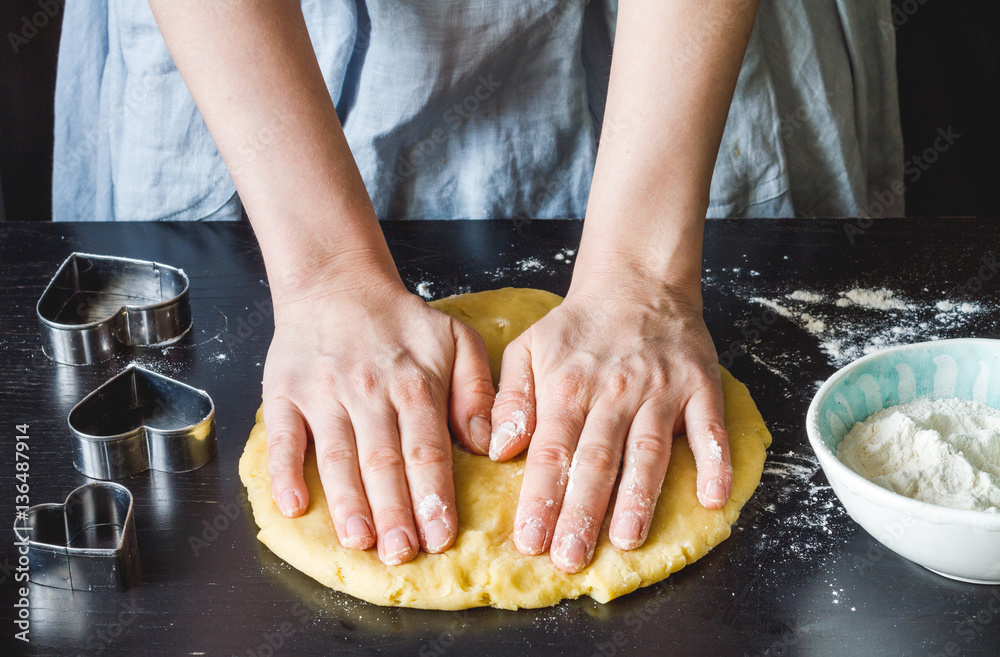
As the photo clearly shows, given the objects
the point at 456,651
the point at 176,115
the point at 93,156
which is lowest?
the point at 456,651

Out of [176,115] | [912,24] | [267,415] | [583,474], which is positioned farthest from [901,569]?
[912,24]

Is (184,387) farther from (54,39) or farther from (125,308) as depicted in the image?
(54,39)

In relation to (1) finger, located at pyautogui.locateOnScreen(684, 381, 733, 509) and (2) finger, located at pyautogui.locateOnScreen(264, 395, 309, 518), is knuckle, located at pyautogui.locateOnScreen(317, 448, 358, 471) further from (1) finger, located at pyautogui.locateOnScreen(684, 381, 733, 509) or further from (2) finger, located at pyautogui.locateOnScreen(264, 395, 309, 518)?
(1) finger, located at pyautogui.locateOnScreen(684, 381, 733, 509)

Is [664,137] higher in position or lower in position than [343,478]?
higher

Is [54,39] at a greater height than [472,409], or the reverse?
[54,39]

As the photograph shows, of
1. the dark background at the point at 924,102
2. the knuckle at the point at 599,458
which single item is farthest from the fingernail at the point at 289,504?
the dark background at the point at 924,102

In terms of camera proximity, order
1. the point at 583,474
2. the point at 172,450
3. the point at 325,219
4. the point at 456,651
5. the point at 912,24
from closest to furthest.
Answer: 1. the point at 456,651
2. the point at 583,474
3. the point at 172,450
4. the point at 325,219
5. the point at 912,24

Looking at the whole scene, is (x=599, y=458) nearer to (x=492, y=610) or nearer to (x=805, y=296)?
(x=492, y=610)

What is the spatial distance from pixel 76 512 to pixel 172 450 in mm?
125

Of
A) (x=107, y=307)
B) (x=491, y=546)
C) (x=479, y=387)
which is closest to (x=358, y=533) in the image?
(x=491, y=546)

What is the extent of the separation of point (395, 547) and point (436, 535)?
0.05 meters

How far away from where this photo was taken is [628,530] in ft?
2.84

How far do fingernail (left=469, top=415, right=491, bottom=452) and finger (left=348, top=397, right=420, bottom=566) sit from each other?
0.09 meters

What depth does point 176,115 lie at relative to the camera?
1453 mm
